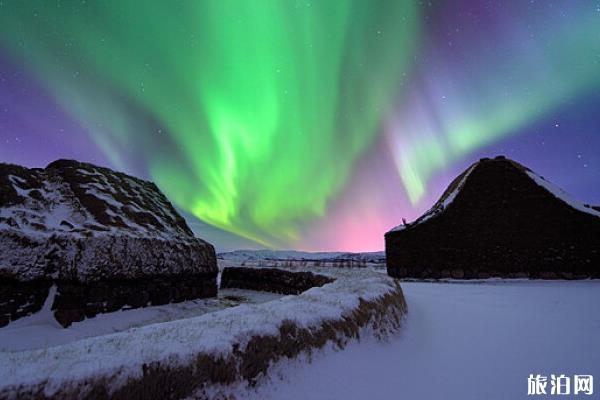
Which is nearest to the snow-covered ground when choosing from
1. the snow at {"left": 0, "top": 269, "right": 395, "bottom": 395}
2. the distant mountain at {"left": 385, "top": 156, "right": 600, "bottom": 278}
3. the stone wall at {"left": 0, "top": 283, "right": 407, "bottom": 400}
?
the snow at {"left": 0, "top": 269, "right": 395, "bottom": 395}

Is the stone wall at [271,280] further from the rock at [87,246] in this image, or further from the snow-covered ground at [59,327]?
the snow-covered ground at [59,327]

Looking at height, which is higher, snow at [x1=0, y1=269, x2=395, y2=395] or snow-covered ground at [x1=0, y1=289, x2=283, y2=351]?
snow at [x1=0, y1=269, x2=395, y2=395]

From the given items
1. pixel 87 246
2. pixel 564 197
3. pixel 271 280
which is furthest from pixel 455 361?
pixel 564 197

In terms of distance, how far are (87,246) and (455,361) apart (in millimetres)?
5257

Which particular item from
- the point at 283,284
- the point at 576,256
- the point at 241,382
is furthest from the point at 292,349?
the point at 576,256

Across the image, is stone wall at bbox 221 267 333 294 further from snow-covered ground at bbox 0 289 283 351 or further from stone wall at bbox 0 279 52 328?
stone wall at bbox 0 279 52 328

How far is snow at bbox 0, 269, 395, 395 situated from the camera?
148cm

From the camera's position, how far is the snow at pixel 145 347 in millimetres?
1480

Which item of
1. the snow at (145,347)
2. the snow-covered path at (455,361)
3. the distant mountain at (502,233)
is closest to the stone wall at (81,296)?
the snow at (145,347)

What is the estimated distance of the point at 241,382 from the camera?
6.60 ft

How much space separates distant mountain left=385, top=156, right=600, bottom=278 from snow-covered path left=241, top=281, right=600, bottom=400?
963 cm

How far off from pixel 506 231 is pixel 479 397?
1406 centimetres

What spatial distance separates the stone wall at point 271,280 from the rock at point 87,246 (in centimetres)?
275

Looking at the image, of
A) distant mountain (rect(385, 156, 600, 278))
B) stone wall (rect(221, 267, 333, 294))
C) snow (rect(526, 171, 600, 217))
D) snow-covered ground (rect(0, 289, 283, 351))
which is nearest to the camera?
snow-covered ground (rect(0, 289, 283, 351))
